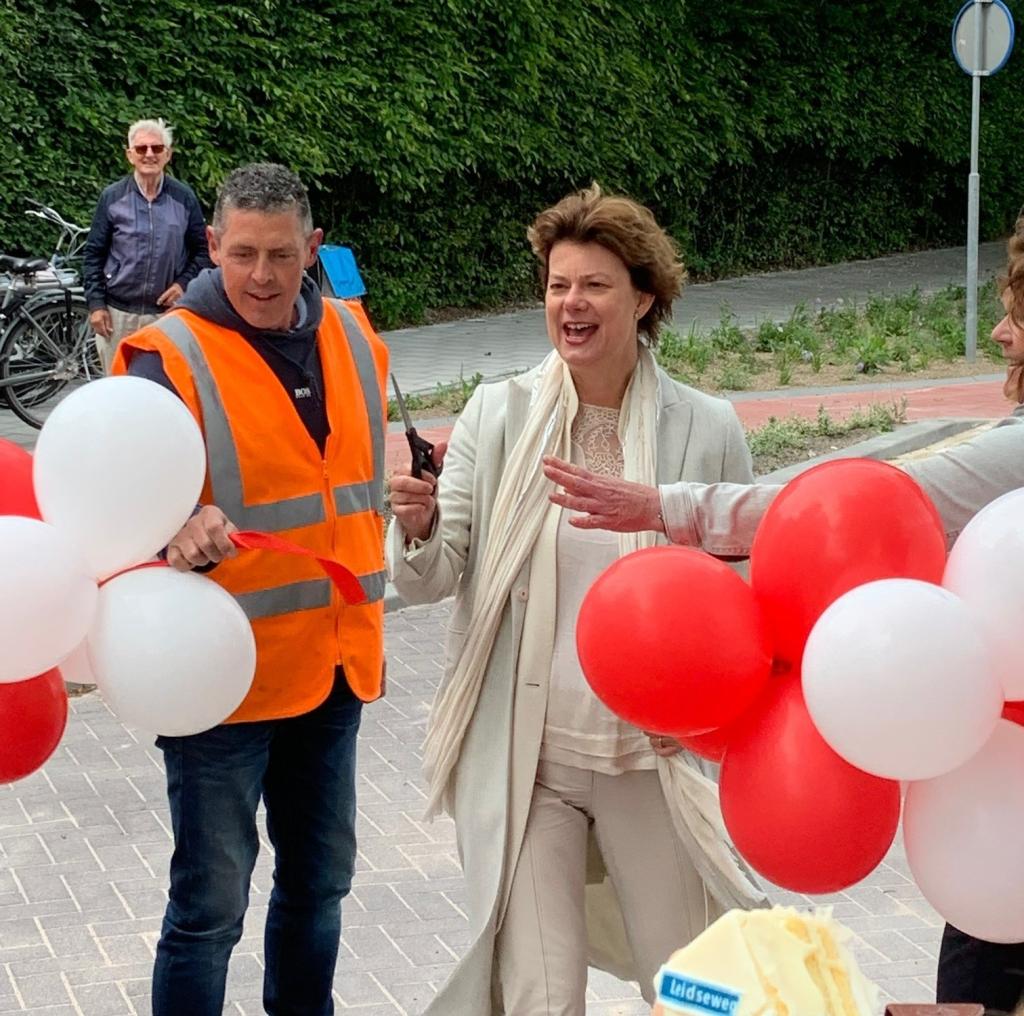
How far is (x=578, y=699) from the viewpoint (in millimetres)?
3389

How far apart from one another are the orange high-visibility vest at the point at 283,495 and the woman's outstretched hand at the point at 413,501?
0.30 metres

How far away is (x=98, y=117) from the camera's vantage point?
14844 millimetres

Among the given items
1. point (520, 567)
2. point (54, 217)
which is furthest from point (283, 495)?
point (54, 217)

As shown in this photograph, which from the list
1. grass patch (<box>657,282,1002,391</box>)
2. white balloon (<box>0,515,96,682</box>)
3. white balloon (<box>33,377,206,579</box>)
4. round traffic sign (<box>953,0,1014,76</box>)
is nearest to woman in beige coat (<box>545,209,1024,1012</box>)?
white balloon (<box>33,377,206,579</box>)

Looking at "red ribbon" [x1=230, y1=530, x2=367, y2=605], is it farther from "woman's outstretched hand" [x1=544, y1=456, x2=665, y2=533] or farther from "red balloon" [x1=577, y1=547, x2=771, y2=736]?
"red balloon" [x1=577, y1=547, x2=771, y2=736]

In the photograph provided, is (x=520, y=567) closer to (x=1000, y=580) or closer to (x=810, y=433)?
(x=1000, y=580)

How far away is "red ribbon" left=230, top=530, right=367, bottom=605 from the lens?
317 centimetres

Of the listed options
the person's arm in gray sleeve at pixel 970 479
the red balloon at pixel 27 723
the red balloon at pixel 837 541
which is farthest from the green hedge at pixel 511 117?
the red balloon at pixel 837 541

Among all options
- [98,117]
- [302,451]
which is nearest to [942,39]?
[98,117]

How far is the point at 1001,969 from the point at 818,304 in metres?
18.0

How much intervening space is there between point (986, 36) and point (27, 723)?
48.5ft

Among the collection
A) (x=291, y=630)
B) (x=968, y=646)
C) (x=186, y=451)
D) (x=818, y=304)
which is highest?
(x=186, y=451)

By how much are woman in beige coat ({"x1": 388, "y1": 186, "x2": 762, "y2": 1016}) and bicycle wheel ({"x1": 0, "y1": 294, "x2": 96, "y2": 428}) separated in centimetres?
908

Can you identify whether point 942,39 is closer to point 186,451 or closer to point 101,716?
point 101,716
